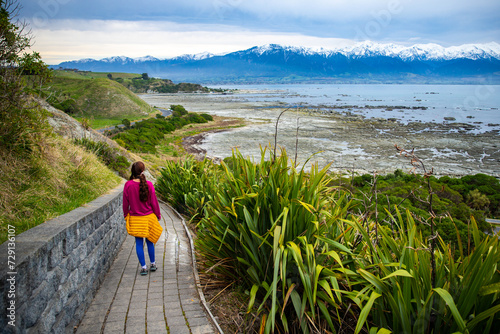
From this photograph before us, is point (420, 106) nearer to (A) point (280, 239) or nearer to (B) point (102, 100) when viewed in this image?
(B) point (102, 100)

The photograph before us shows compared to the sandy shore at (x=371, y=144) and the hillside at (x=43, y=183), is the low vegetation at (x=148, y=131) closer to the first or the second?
the sandy shore at (x=371, y=144)

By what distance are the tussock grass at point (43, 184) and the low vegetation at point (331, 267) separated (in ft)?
6.34

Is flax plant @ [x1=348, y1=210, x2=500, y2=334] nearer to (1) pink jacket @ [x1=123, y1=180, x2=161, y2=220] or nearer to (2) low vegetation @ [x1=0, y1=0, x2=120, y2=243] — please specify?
(1) pink jacket @ [x1=123, y1=180, x2=161, y2=220]

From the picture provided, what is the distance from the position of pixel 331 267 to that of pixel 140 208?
2.65 meters

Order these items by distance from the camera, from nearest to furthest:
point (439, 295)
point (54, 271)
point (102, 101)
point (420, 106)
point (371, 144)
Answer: point (439, 295)
point (54, 271)
point (371, 144)
point (102, 101)
point (420, 106)

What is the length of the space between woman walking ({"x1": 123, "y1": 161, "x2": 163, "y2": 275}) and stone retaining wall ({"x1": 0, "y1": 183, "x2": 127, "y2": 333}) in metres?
0.39

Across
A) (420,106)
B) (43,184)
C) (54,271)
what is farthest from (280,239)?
(420,106)

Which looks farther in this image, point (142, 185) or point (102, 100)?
point (102, 100)

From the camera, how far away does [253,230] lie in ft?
11.3

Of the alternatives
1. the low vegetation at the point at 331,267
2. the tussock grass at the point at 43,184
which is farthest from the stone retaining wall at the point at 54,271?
the low vegetation at the point at 331,267

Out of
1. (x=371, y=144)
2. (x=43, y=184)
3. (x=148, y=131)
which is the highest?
(x=43, y=184)

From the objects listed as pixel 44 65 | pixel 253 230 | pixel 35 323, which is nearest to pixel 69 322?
pixel 35 323

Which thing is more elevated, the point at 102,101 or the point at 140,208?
the point at 102,101

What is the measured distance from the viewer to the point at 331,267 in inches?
126
